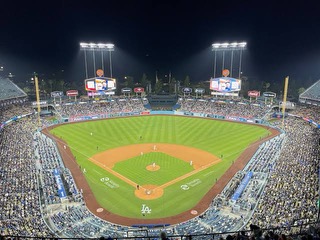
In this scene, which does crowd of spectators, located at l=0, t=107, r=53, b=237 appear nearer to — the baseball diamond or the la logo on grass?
the baseball diamond

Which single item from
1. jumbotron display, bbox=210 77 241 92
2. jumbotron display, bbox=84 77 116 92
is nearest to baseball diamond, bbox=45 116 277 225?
jumbotron display, bbox=210 77 241 92

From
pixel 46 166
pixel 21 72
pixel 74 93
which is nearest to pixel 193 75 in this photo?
pixel 74 93

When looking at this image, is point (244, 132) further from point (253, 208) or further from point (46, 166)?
point (46, 166)

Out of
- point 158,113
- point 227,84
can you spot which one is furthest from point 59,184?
point 227,84

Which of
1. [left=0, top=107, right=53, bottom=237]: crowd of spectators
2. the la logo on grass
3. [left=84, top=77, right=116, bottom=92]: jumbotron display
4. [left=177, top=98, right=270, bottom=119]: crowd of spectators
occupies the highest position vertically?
[left=84, top=77, right=116, bottom=92]: jumbotron display

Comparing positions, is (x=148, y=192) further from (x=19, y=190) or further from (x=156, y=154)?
(x=19, y=190)

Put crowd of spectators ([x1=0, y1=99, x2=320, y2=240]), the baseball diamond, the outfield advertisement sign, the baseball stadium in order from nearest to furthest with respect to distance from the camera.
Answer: crowd of spectators ([x1=0, y1=99, x2=320, y2=240]), the baseball stadium, the baseball diamond, the outfield advertisement sign

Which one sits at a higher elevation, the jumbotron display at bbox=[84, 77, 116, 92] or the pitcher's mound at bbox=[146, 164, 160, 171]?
the jumbotron display at bbox=[84, 77, 116, 92]
